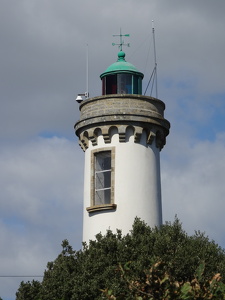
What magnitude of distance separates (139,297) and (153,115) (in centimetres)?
1870

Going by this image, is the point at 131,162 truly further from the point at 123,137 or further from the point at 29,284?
the point at 29,284

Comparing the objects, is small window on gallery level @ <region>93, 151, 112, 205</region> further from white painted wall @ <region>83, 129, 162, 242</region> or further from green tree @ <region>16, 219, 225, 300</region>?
green tree @ <region>16, 219, 225, 300</region>

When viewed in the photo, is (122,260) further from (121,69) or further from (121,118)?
(121,69)

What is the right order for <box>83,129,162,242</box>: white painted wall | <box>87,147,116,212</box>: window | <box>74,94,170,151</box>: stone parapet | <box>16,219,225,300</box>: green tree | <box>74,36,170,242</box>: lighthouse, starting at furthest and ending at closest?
<box>74,94,170,151</box>: stone parapet < <box>87,147,116,212</box>: window < <box>74,36,170,242</box>: lighthouse < <box>83,129,162,242</box>: white painted wall < <box>16,219,225,300</box>: green tree

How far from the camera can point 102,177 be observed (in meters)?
34.2

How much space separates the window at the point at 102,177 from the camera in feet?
110

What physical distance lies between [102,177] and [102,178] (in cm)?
5

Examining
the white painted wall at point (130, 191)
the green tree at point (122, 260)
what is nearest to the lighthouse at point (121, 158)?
the white painted wall at point (130, 191)

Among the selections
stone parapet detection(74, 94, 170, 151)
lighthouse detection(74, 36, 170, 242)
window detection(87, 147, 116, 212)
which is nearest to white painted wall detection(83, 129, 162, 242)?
lighthouse detection(74, 36, 170, 242)

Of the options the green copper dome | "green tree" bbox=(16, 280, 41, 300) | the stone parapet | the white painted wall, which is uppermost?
the green copper dome

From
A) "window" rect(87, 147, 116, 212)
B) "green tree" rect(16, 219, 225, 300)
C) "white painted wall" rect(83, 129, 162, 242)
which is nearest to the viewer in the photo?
"green tree" rect(16, 219, 225, 300)

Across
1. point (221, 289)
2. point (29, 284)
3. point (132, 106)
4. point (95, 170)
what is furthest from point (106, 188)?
point (221, 289)

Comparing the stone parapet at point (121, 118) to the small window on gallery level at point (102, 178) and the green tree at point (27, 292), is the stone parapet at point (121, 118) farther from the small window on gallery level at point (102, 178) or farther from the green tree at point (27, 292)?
the green tree at point (27, 292)

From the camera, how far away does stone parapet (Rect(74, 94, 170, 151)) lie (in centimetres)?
3372
